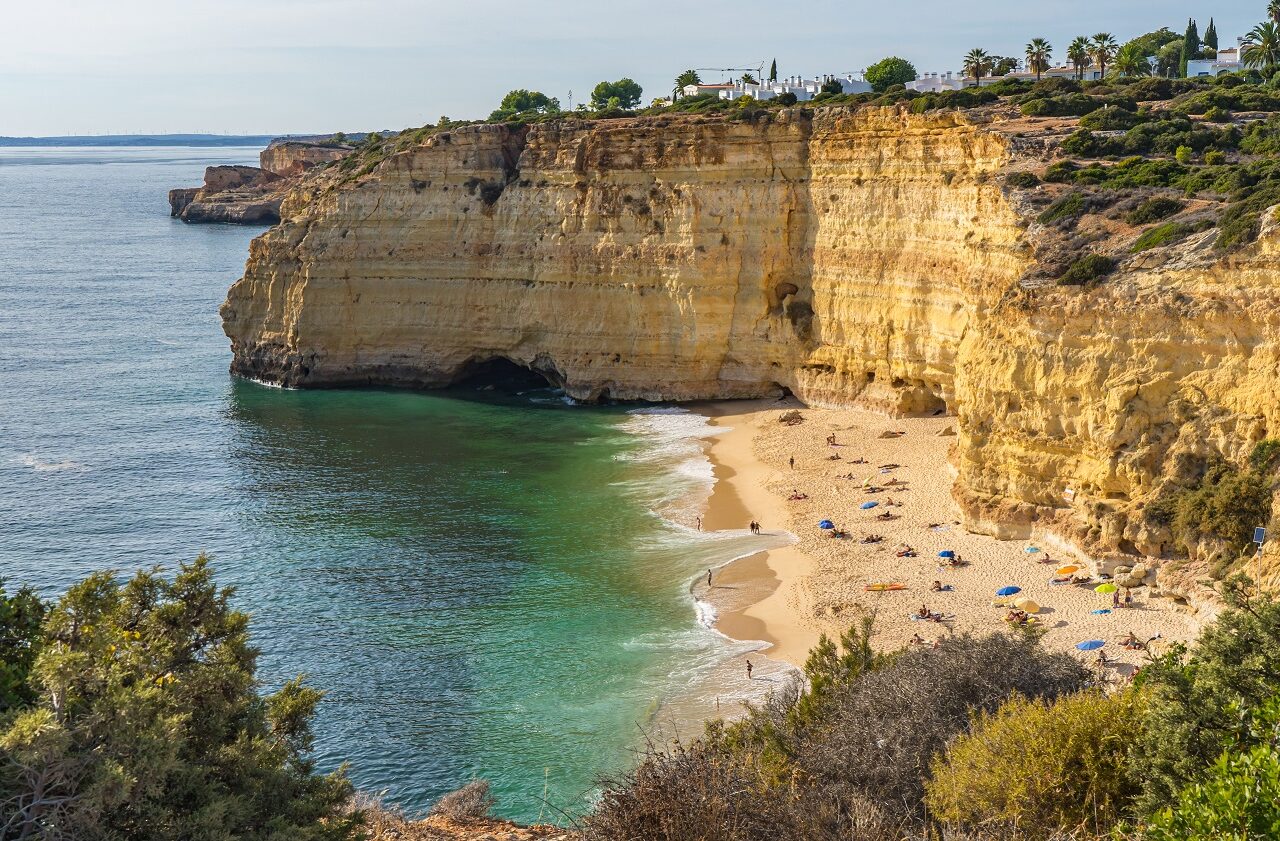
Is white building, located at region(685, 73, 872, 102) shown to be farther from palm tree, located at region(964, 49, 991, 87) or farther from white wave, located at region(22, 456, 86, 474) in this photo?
white wave, located at region(22, 456, 86, 474)

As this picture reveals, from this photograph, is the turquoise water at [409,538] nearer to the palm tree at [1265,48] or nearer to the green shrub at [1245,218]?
the green shrub at [1245,218]

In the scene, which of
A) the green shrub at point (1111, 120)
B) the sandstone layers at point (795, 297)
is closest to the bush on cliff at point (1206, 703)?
the sandstone layers at point (795, 297)

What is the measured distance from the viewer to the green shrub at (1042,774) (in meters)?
13.9


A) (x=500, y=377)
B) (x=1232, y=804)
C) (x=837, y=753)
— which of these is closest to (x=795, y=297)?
(x=500, y=377)

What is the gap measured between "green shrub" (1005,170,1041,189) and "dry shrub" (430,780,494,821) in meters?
30.2

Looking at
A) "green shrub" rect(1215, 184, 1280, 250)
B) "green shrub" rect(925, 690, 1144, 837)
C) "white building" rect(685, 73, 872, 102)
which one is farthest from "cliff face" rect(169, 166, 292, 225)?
"green shrub" rect(925, 690, 1144, 837)

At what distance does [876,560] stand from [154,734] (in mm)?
27155

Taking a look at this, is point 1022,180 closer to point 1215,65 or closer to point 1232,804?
point 1232,804

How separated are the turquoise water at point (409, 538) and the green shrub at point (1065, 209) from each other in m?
15.3

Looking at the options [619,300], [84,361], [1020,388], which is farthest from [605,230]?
[84,361]

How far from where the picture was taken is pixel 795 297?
55.2m

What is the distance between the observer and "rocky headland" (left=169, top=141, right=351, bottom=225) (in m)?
158

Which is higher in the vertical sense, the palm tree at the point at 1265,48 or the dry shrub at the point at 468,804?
the palm tree at the point at 1265,48

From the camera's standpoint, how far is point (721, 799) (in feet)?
41.4
